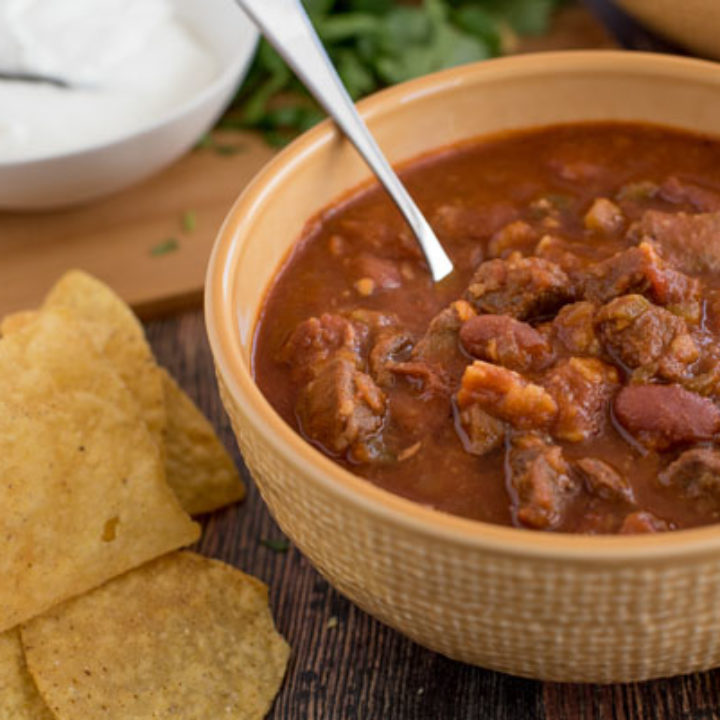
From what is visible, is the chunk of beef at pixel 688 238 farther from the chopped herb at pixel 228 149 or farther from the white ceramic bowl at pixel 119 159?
the chopped herb at pixel 228 149

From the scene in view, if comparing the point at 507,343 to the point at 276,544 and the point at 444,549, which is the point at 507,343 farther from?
the point at 276,544

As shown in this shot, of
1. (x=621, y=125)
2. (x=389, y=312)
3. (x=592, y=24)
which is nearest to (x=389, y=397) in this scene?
(x=389, y=312)

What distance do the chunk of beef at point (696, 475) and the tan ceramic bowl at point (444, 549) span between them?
262mm

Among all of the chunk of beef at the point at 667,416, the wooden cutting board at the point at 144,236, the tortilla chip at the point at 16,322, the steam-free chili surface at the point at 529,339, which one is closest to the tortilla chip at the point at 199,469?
the steam-free chili surface at the point at 529,339

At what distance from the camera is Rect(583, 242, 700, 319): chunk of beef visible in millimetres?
3135

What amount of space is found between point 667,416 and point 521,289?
589 mm

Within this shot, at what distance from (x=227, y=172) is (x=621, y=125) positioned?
1.83 metres

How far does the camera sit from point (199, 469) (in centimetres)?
369

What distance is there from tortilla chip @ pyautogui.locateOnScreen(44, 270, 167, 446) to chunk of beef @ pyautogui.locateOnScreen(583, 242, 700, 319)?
1.42 meters

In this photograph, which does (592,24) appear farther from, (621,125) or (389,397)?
(389,397)

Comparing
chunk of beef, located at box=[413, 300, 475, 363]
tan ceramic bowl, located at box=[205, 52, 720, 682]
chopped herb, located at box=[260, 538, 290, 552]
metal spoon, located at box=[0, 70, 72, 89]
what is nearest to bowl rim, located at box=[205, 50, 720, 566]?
tan ceramic bowl, located at box=[205, 52, 720, 682]

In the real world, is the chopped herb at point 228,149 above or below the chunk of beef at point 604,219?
below

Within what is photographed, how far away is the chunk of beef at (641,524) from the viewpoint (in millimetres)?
2645

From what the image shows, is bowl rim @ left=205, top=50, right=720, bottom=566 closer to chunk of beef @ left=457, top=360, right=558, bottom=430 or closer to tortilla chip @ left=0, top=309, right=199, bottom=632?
chunk of beef @ left=457, top=360, right=558, bottom=430
